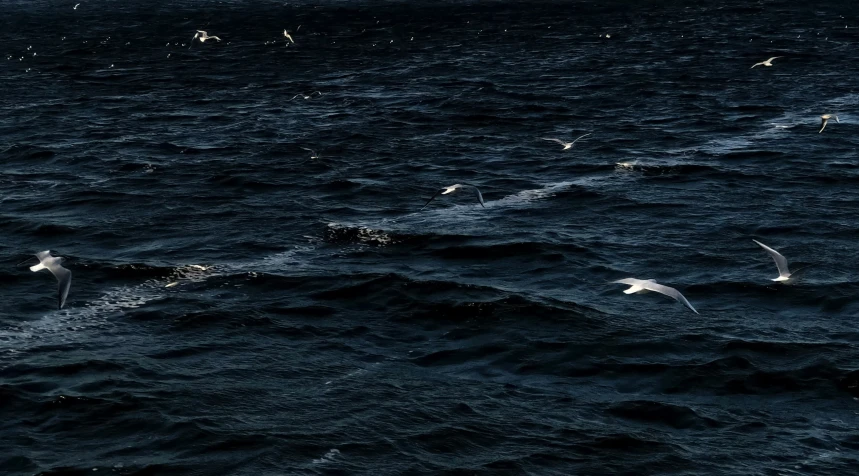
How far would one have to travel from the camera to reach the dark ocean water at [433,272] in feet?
102

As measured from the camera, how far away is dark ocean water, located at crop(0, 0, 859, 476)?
31047mm

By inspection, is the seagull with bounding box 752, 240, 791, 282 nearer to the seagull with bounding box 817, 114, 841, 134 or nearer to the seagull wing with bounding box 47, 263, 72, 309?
the seagull wing with bounding box 47, 263, 72, 309

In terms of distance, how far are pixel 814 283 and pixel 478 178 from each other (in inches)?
700

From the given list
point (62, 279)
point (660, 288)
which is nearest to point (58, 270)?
point (62, 279)

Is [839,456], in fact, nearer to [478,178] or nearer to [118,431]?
[118,431]

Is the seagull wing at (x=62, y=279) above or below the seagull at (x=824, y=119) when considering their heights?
above

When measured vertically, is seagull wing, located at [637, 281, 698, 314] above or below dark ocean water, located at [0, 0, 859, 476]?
above

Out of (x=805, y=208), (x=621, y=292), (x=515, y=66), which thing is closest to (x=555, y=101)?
(x=515, y=66)

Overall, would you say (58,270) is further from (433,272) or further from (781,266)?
(781,266)

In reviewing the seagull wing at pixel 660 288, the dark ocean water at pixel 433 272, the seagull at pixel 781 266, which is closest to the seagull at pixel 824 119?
the dark ocean water at pixel 433 272

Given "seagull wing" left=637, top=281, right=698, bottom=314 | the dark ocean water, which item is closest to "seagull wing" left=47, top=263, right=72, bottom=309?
the dark ocean water

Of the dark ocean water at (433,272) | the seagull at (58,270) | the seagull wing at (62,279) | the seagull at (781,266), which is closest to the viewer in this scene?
the dark ocean water at (433,272)

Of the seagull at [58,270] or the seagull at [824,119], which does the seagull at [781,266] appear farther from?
the seagull at [824,119]

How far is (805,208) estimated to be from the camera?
4909cm
